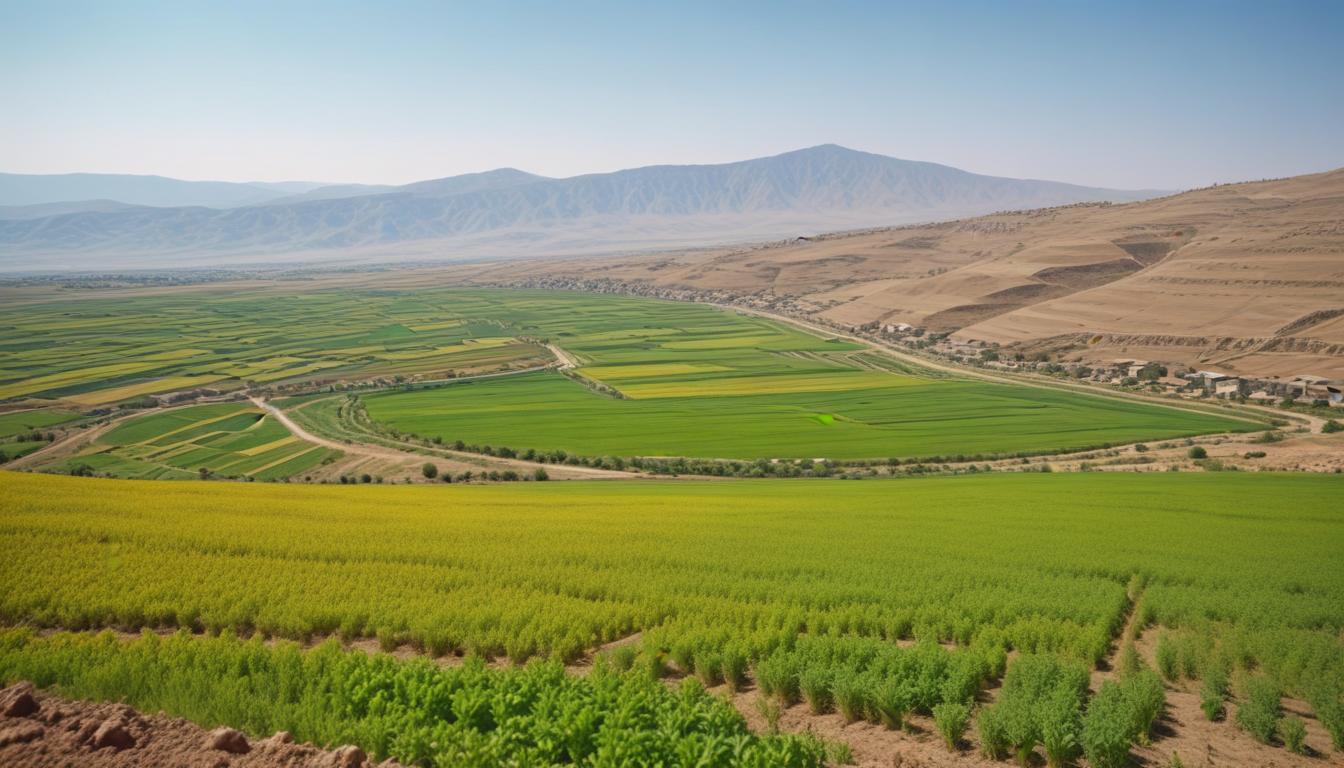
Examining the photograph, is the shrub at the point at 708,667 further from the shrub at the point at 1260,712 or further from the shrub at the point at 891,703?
the shrub at the point at 1260,712

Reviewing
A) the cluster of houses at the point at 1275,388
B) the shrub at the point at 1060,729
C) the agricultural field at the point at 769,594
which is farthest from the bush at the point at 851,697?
the cluster of houses at the point at 1275,388

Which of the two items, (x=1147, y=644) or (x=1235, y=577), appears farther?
(x=1235, y=577)

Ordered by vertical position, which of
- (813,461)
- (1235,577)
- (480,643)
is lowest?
(813,461)

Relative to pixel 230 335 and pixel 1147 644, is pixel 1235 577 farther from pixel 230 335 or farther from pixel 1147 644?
pixel 230 335

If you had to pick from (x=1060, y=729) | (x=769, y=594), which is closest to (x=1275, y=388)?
(x=769, y=594)

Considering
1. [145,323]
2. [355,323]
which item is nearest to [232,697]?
[355,323]

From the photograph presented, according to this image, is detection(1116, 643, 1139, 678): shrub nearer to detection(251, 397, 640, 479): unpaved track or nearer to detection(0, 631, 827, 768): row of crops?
detection(0, 631, 827, 768): row of crops
